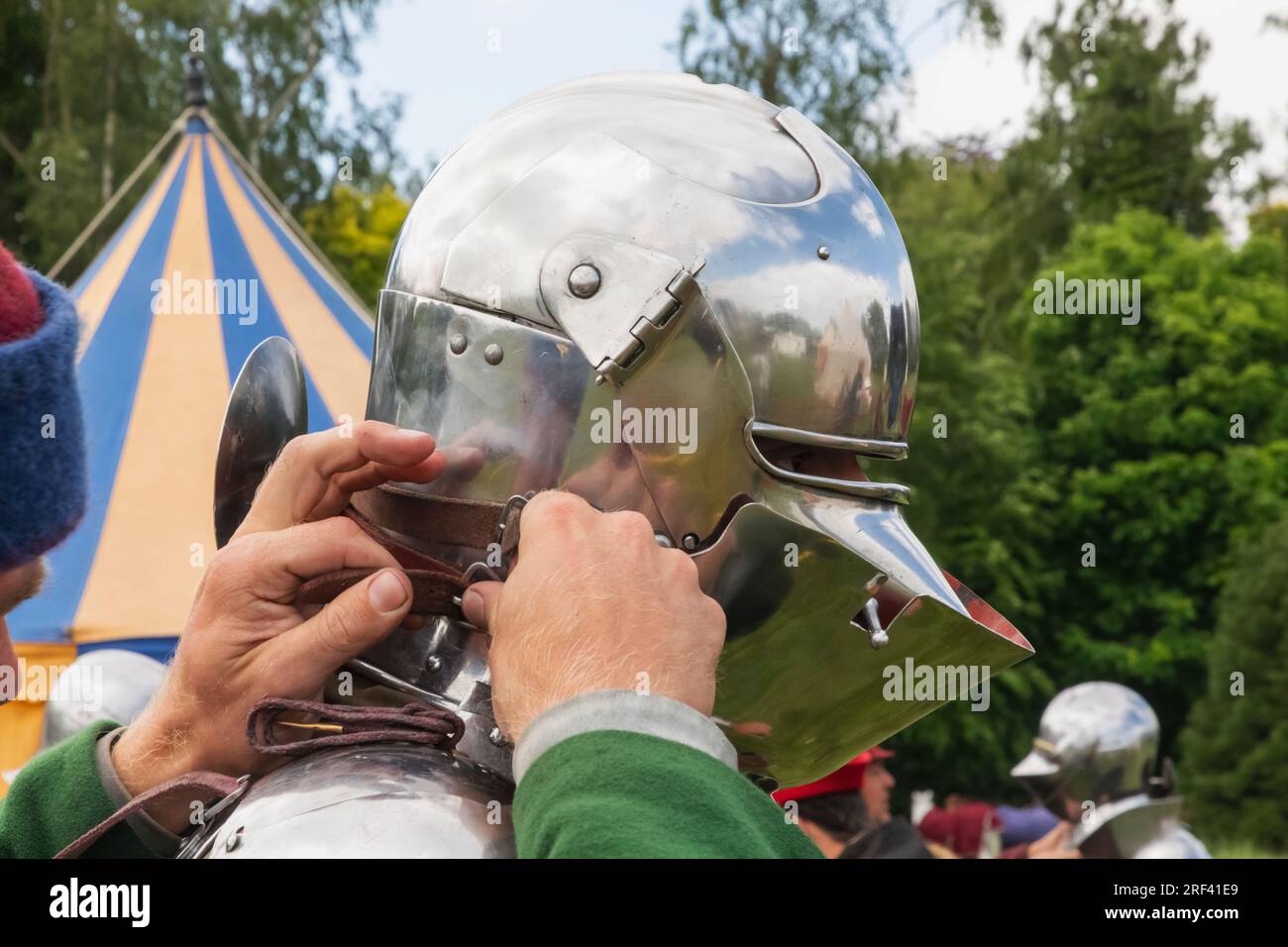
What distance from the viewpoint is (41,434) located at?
7.12ft

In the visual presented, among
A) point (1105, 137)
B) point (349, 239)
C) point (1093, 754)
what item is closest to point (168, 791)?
point (1093, 754)

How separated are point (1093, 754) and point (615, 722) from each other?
604cm

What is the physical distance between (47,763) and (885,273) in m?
1.45

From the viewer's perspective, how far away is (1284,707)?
14.5 meters

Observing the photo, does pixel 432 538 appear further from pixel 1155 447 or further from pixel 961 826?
pixel 1155 447

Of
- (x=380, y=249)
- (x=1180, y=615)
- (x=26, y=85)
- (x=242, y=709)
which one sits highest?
(x=26, y=85)

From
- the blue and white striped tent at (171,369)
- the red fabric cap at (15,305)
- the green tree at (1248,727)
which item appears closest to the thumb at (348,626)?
the red fabric cap at (15,305)

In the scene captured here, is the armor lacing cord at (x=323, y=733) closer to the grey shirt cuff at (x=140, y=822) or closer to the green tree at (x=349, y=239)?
the grey shirt cuff at (x=140, y=822)

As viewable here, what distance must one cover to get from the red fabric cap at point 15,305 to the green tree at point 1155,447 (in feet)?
75.4

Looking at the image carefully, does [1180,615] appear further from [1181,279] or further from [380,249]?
[380,249]

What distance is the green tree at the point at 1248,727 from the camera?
13969mm

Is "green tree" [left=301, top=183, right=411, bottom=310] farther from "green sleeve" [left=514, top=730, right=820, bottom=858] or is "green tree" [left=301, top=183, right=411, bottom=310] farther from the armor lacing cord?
"green sleeve" [left=514, top=730, right=820, bottom=858]
